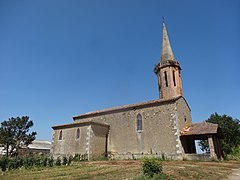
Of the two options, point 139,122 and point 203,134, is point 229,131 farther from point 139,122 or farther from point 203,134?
point 139,122

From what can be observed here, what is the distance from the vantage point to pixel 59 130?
2720 centimetres

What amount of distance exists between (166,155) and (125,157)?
538 cm

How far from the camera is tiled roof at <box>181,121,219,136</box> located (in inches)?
758

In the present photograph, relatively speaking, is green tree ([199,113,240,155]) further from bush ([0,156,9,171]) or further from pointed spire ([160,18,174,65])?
bush ([0,156,9,171])

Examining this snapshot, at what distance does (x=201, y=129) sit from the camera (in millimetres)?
20219

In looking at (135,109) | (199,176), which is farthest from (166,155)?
(199,176)

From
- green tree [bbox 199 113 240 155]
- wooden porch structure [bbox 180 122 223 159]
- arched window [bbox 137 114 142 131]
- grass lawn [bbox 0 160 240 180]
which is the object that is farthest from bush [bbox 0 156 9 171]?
green tree [bbox 199 113 240 155]

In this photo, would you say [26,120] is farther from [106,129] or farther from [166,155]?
[166,155]

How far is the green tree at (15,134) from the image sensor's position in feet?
123

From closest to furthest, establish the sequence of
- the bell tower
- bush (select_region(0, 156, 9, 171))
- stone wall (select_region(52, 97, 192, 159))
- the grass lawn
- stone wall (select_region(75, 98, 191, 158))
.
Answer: the grass lawn, bush (select_region(0, 156, 9, 171)), stone wall (select_region(75, 98, 191, 158)), stone wall (select_region(52, 97, 192, 159)), the bell tower

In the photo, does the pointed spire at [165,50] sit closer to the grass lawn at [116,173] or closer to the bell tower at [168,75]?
the bell tower at [168,75]

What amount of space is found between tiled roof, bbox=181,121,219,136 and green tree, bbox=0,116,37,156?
3369 cm

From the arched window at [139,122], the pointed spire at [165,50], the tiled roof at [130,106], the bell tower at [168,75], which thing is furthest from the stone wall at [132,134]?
the pointed spire at [165,50]

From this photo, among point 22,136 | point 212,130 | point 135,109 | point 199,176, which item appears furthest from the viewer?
point 22,136
